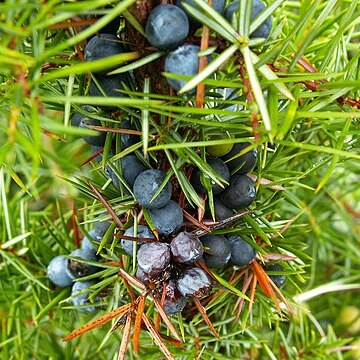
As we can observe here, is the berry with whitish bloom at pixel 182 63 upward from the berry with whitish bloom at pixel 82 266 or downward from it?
upward

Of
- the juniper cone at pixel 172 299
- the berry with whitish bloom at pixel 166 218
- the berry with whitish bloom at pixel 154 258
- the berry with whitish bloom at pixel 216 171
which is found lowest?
the juniper cone at pixel 172 299

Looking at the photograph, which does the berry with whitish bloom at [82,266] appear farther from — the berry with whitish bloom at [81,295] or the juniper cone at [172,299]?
the juniper cone at [172,299]

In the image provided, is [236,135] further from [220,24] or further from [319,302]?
[319,302]

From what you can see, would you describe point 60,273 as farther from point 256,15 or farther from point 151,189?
point 256,15

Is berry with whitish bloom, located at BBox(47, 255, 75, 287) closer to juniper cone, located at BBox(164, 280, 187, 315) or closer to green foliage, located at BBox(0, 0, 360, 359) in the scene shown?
green foliage, located at BBox(0, 0, 360, 359)

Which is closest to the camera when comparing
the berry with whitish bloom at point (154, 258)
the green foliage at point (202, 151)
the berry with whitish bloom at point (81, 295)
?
the green foliage at point (202, 151)

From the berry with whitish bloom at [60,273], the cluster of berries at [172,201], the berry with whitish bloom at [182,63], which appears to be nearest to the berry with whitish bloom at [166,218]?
the cluster of berries at [172,201]

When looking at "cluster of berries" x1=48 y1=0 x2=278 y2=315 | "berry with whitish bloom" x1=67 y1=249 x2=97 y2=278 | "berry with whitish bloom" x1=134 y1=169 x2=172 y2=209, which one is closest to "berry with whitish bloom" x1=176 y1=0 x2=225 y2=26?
"cluster of berries" x1=48 y1=0 x2=278 y2=315

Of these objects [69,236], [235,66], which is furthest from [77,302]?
[235,66]
